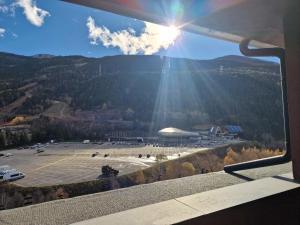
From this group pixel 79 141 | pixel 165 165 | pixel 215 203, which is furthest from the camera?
pixel 79 141

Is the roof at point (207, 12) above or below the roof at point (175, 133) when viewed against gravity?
above

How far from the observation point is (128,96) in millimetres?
49656

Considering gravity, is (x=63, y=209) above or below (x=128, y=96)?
below

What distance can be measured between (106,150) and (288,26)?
1475 inches

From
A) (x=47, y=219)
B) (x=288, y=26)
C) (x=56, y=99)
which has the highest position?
(x=56, y=99)

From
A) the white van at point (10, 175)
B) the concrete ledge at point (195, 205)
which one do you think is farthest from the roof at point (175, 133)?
the concrete ledge at point (195, 205)

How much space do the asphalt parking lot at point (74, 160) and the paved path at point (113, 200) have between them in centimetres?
2373

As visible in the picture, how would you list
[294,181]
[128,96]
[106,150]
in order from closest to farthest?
[294,181]
[106,150]
[128,96]

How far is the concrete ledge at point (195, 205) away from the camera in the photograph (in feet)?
3.59

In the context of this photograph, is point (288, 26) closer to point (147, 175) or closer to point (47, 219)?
point (47, 219)

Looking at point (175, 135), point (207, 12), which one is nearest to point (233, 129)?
point (175, 135)

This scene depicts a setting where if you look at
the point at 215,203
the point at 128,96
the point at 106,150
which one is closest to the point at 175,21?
the point at 215,203

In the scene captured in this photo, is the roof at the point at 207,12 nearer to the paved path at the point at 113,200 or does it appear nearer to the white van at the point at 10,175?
the paved path at the point at 113,200

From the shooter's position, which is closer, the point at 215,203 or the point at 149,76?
the point at 215,203
